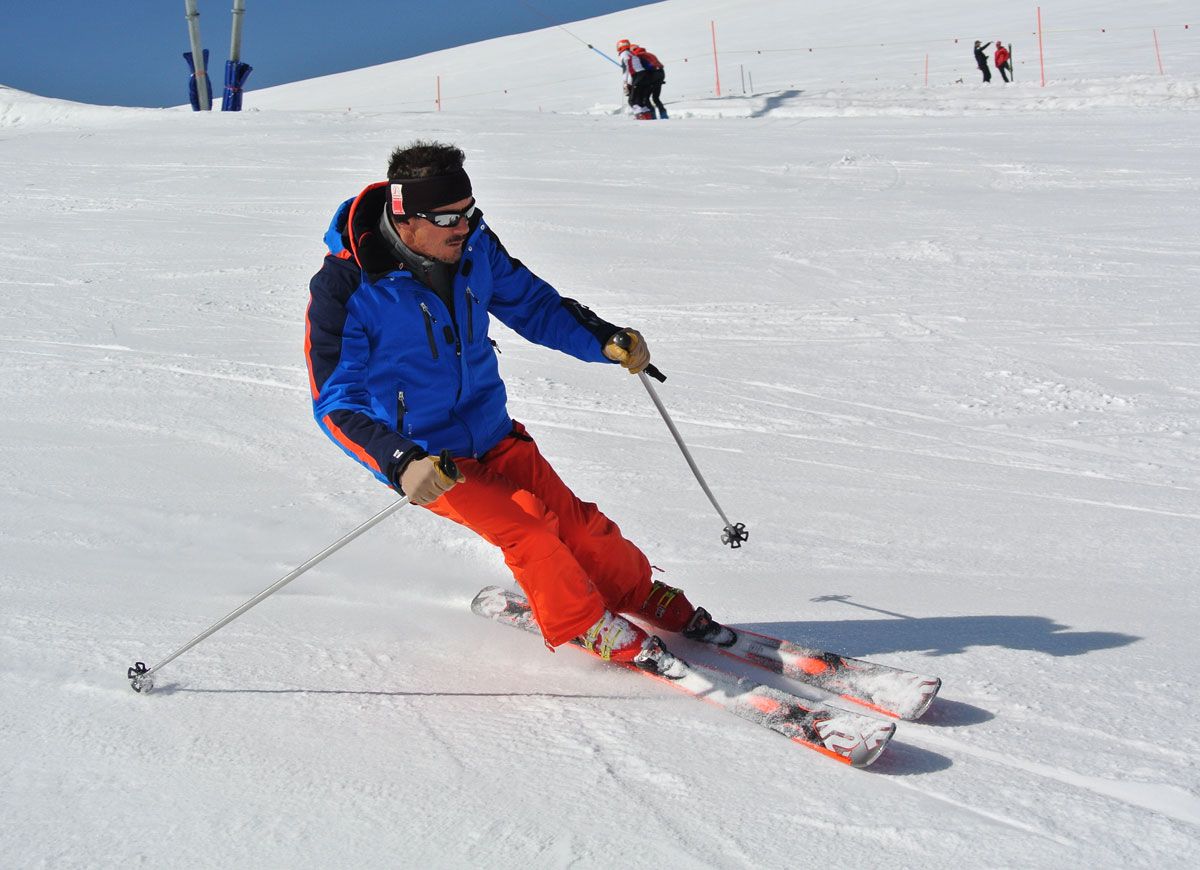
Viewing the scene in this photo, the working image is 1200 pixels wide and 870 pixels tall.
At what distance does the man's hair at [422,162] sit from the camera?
122 inches

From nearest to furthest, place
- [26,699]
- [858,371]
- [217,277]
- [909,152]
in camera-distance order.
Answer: [26,699] → [858,371] → [217,277] → [909,152]

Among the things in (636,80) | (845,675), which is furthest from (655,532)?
(636,80)

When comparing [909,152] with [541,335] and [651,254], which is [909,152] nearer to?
[651,254]

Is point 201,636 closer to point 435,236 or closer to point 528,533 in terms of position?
point 528,533

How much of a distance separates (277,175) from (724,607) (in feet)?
34.9

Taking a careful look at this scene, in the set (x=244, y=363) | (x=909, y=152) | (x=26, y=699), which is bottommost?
(x=26, y=699)

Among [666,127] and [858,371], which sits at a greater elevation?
[666,127]

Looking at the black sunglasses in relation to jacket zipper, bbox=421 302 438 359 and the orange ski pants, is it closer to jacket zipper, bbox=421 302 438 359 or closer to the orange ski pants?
jacket zipper, bbox=421 302 438 359

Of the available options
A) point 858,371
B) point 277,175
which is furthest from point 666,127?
point 858,371

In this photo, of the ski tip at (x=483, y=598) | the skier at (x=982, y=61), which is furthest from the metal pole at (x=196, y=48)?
the ski tip at (x=483, y=598)

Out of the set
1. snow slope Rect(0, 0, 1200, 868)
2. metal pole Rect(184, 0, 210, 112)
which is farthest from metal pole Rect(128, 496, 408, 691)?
metal pole Rect(184, 0, 210, 112)

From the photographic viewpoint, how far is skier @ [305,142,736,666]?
3074mm

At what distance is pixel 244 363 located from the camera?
7039 mm

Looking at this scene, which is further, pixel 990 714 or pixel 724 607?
pixel 724 607
